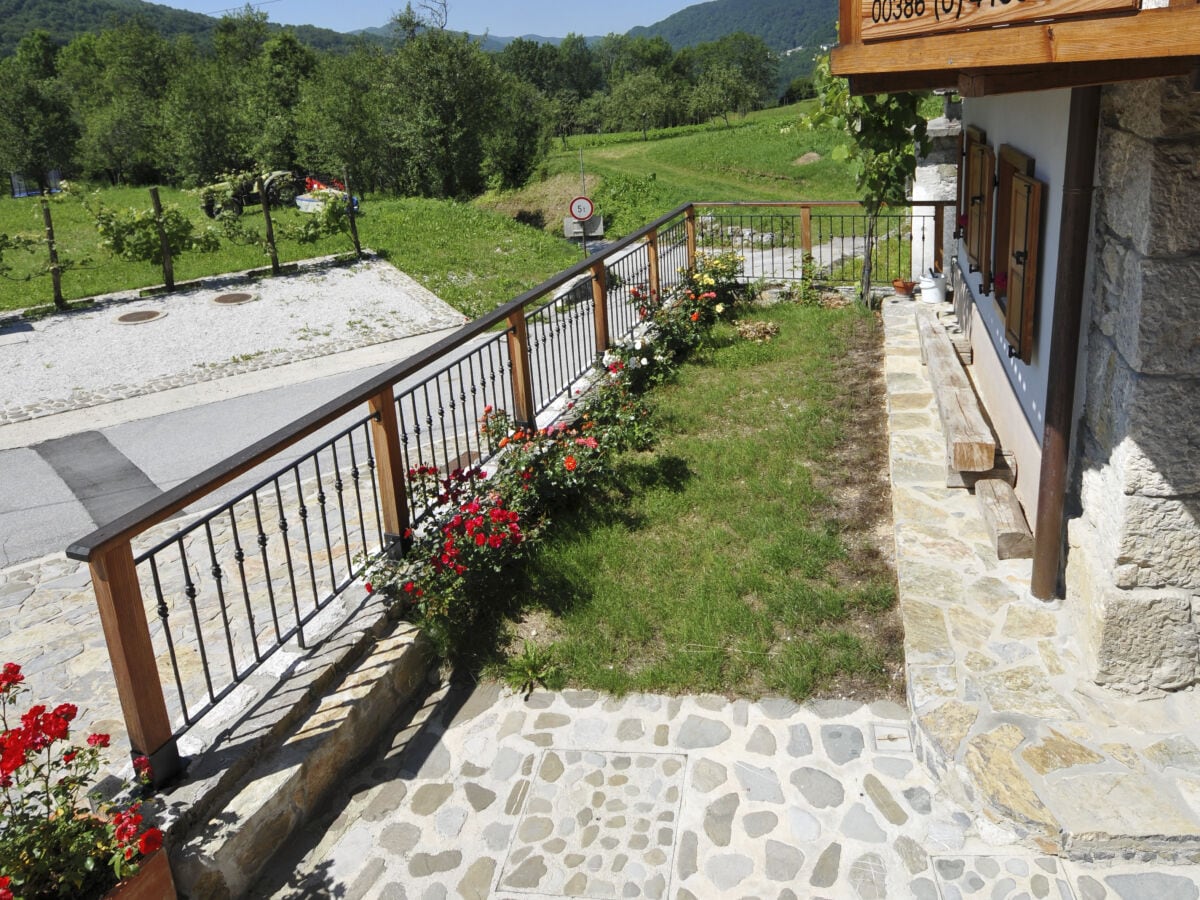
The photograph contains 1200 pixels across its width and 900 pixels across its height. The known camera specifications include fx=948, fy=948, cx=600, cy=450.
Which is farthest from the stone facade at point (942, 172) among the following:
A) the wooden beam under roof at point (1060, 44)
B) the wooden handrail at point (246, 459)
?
the wooden beam under roof at point (1060, 44)

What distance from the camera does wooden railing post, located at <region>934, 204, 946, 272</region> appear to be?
437 inches

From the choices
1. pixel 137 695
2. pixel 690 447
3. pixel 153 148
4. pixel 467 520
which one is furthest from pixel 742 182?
pixel 137 695

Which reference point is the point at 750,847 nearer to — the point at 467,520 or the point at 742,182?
the point at 467,520

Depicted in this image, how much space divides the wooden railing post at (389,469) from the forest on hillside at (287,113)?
1556cm

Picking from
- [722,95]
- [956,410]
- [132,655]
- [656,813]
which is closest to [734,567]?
[656,813]

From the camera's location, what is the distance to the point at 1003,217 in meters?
6.26

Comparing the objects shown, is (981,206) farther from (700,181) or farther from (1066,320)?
(700,181)

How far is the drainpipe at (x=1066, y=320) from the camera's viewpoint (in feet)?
12.7

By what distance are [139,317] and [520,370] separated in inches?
440

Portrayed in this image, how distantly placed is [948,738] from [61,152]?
146ft

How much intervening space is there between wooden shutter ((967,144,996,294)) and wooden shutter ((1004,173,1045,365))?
920 millimetres

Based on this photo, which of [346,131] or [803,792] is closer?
[803,792]

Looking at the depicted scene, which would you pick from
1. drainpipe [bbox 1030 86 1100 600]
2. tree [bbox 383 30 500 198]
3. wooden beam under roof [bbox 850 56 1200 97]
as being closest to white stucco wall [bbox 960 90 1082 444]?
drainpipe [bbox 1030 86 1100 600]

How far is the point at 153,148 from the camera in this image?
1510 inches
